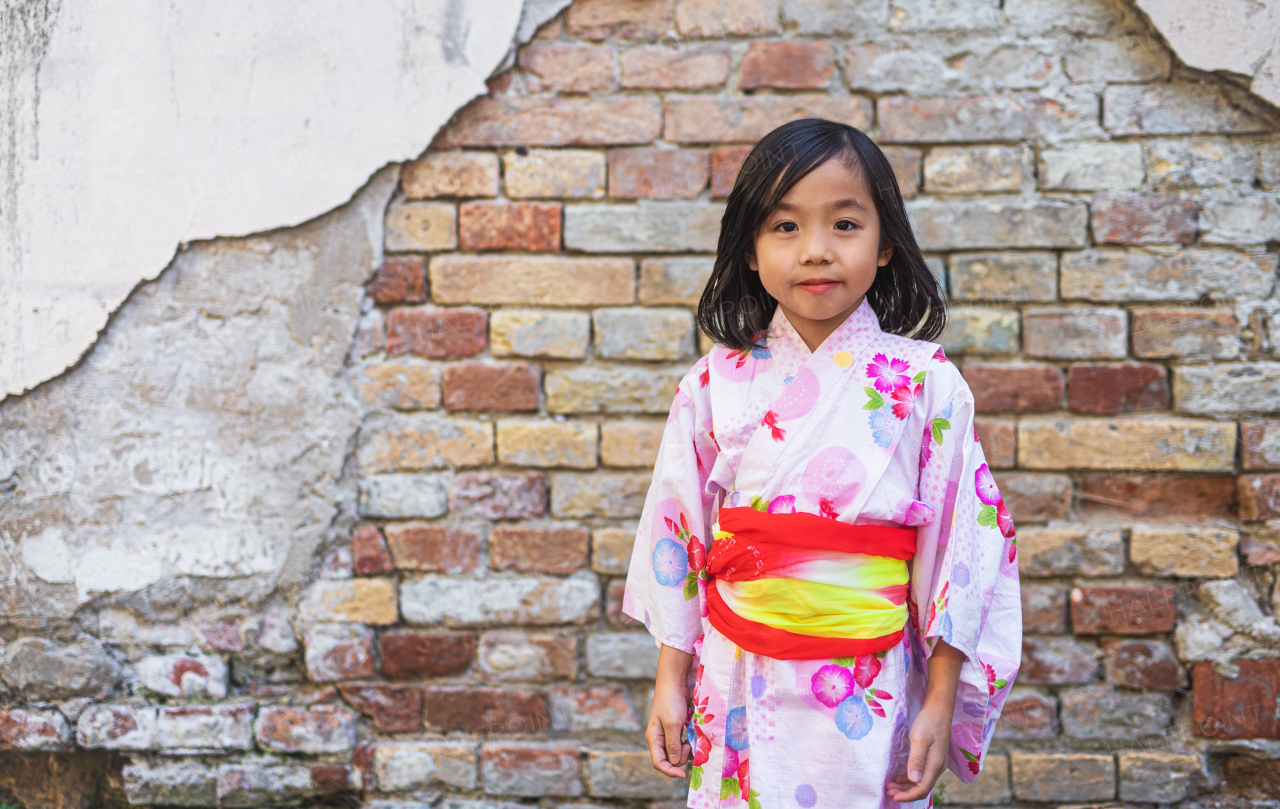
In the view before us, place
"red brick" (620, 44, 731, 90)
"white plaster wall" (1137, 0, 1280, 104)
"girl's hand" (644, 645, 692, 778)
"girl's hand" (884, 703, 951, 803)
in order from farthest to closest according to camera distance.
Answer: "red brick" (620, 44, 731, 90) < "white plaster wall" (1137, 0, 1280, 104) < "girl's hand" (644, 645, 692, 778) < "girl's hand" (884, 703, 951, 803)

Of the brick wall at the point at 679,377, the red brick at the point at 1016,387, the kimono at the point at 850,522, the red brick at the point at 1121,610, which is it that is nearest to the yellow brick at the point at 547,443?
the brick wall at the point at 679,377

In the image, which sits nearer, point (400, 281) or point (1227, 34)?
point (1227, 34)

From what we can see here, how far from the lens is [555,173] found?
166 cm

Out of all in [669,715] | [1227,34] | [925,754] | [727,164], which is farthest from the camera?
[727,164]

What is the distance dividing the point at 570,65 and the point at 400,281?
57cm

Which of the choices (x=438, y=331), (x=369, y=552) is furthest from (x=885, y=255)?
(x=369, y=552)

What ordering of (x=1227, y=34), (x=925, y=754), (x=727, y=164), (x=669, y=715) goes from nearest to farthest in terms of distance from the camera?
(x=925, y=754)
(x=669, y=715)
(x=1227, y=34)
(x=727, y=164)

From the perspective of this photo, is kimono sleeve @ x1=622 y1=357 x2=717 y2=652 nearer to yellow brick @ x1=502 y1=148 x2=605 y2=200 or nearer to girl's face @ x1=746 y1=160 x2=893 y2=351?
girl's face @ x1=746 y1=160 x2=893 y2=351

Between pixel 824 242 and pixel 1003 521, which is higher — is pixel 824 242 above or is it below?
above

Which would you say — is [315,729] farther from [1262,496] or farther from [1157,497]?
[1262,496]

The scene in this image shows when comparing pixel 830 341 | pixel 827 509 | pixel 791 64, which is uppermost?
pixel 791 64

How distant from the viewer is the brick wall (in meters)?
1.57

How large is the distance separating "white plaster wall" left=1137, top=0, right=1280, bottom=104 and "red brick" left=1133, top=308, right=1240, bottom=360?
429 millimetres

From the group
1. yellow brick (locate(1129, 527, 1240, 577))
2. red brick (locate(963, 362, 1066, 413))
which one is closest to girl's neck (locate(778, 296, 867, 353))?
red brick (locate(963, 362, 1066, 413))
